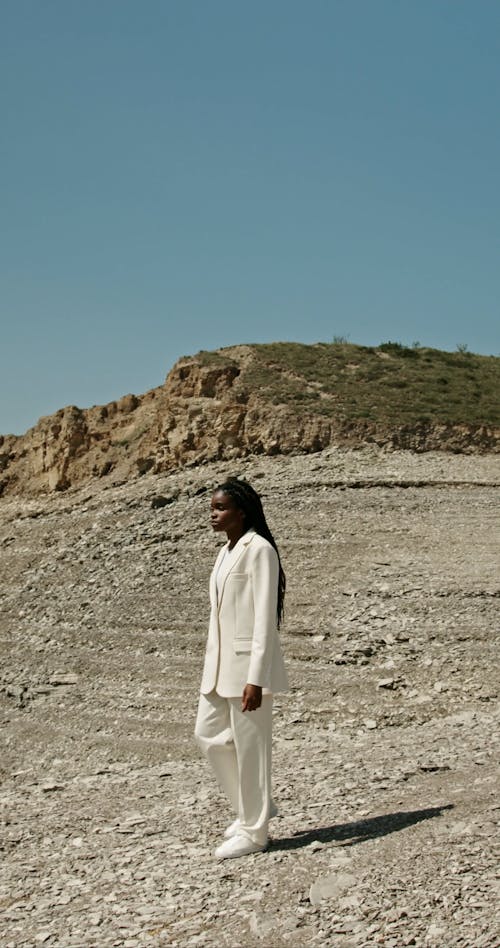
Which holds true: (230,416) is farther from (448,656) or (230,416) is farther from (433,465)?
(448,656)

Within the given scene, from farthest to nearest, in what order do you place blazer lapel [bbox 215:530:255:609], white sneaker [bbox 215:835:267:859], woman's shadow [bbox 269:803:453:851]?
blazer lapel [bbox 215:530:255:609]
woman's shadow [bbox 269:803:453:851]
white sneaker [bbox 215:835:267:859]

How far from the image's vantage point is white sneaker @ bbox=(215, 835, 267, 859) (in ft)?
19.1

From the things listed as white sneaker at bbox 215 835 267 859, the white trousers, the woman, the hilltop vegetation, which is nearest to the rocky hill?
the hilltop vegetation

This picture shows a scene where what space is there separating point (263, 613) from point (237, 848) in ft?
4.34

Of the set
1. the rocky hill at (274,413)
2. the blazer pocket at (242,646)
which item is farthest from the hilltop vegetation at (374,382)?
the blazer pocket at (242,646)

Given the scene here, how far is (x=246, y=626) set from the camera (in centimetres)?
593

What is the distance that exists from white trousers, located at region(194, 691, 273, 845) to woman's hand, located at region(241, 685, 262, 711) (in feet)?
0.41

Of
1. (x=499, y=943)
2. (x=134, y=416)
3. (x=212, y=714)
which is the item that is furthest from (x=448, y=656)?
(x=134, y=416)

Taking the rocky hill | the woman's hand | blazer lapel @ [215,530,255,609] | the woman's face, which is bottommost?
the woman's hand

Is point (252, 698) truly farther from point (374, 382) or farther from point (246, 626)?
point (374, 382)

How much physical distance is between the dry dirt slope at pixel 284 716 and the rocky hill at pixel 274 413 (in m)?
0.94

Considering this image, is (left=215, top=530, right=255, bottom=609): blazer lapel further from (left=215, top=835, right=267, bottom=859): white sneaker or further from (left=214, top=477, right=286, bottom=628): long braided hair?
(left=215, top=835, right=267, bottom=859): white sneaker

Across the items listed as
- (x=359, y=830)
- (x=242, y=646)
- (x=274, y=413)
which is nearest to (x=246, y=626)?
(x=242, y=646)

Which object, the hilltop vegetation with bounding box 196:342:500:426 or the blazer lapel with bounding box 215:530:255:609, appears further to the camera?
the hilltop vegetation with bounding box 196:342:500:426
